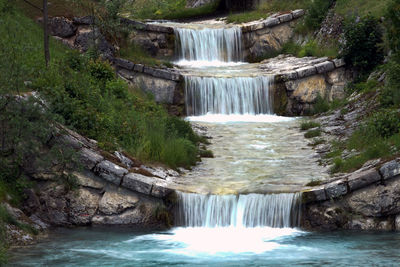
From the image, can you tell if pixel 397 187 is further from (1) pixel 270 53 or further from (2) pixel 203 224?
(1) pixel 270 53

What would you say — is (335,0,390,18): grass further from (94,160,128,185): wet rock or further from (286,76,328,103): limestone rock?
(94,160,128,185): wet rock

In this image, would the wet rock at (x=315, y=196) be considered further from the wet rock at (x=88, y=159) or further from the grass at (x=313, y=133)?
the grass at (x=313, y=133)

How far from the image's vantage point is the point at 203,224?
53.4 ft

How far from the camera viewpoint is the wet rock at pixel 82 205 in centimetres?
1612

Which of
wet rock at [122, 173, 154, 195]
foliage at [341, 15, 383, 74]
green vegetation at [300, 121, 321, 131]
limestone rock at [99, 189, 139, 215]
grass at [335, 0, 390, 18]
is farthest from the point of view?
grass at [335, 0, 390, 18]

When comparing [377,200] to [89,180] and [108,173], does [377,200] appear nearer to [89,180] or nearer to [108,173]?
[108,173]

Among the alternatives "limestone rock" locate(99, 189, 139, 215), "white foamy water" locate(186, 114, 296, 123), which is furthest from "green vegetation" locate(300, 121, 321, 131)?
"limestone rock" locate(99, 189, 139, 215)

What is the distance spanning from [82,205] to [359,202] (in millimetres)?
6026

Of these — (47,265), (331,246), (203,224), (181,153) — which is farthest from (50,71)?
(331,246)

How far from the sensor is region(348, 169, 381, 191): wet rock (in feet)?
52.2

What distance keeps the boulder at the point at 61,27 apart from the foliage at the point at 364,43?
31.2ft

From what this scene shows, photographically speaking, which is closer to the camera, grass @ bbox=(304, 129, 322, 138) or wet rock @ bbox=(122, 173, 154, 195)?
wet rock @ bbox=(122, 173, 154, 195)

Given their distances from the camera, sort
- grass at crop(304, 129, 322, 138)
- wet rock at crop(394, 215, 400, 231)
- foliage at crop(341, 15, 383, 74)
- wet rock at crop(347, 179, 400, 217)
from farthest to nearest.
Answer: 1. foliage at crop(341, 15, 383, 74)
2. grass at crop(304, 129, 322, 138)
3. wet rock at crop(347, 179, 400, 217)
4. wet rock at crop(394, 215, 400, 231)

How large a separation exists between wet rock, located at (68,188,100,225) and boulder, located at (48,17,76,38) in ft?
34.7
